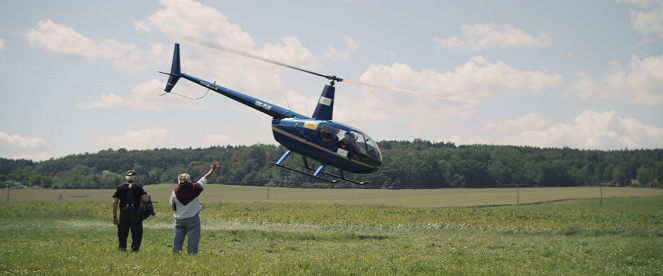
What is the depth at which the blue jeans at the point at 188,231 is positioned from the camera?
8539mm

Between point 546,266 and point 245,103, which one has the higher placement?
point 245,103

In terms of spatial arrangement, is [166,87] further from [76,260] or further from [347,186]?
[347,186]

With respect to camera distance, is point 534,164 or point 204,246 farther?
point 534,164

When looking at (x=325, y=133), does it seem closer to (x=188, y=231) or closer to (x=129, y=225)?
(x=188, y=231)

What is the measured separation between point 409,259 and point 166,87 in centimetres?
1323

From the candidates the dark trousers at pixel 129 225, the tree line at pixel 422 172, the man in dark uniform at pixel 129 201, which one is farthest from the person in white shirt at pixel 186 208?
the tree line at pixel 422 172

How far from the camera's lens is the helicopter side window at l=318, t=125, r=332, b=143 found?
14453mm

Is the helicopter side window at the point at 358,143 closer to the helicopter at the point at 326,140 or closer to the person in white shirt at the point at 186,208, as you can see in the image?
the helicopter at the point at 326,140

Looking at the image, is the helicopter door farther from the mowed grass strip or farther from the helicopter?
the mowed grass strip

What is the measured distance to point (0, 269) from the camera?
22.7ft

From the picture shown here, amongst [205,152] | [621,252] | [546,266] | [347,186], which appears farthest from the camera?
[205,152]

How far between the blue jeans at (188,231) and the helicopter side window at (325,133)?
21.4 ft

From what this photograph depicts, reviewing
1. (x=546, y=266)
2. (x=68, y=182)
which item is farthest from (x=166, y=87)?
(x=68, y=182)

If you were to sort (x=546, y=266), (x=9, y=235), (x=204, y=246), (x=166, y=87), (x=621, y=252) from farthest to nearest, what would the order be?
(x=166, y=87) < (x=9, y=235) < (x=204, y=246) < (x=621, y=252) < (x=546, y=266)
